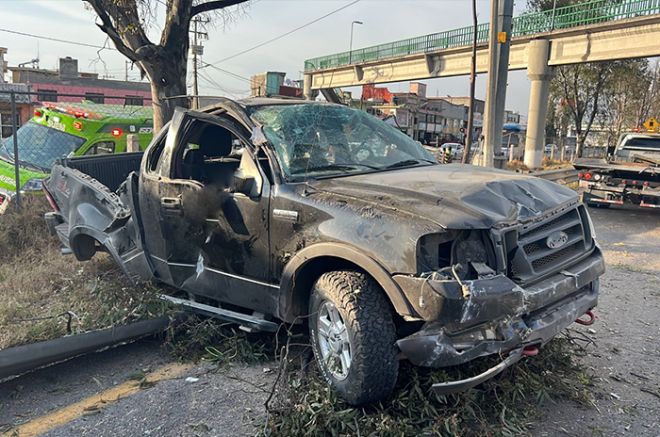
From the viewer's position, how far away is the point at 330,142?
422 centimetres

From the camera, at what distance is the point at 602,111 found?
32.5 meters

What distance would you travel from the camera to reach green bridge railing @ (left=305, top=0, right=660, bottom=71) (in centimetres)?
2105

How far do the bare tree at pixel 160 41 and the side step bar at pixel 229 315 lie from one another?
5.95 metres

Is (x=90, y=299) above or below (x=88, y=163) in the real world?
below

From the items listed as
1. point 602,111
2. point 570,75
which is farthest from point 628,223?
point 602,111

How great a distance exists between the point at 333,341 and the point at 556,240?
5.05ft

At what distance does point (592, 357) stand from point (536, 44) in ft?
76.5

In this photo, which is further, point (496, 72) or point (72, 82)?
point (72, 82)

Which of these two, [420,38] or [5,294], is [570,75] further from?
[5,294]

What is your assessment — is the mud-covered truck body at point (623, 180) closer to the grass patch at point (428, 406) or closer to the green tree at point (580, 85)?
the grass patch at point (428, 406)

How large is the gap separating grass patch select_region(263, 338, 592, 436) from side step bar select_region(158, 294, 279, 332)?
0.38 meters

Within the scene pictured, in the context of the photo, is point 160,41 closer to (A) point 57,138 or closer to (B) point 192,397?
(A) point 57,138

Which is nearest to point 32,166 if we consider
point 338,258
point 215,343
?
point 215,343

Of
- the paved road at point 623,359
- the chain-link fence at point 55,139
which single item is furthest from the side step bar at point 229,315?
the chain-link fence at point 55,139
